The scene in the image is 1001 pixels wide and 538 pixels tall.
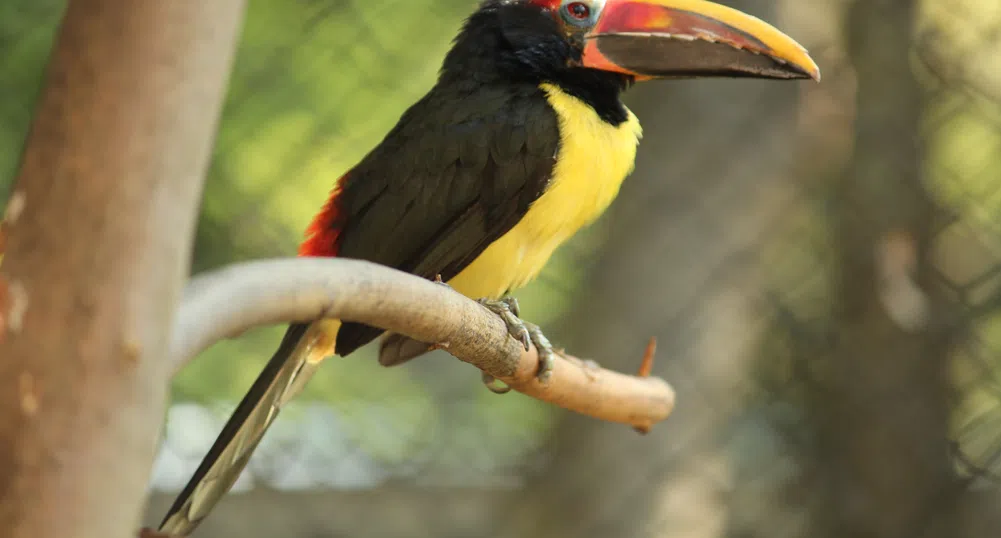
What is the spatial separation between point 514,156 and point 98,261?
1.17m

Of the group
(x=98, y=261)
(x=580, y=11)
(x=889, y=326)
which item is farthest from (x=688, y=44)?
(x=889, y=326)

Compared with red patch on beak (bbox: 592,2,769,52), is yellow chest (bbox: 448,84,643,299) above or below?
below

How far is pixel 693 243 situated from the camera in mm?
2850

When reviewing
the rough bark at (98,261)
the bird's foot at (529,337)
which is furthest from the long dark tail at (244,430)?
the rough bark at (98,261)

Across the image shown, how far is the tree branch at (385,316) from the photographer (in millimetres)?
708

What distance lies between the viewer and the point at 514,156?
1.74 meters

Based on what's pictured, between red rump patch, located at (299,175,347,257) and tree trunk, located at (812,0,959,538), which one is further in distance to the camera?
tree trunk, located at (812,0,959,538)

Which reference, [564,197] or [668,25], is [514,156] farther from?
[668,25]

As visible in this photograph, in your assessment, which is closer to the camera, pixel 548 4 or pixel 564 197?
pixel 564 197

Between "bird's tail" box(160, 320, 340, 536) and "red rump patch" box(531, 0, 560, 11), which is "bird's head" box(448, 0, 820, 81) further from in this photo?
"bird's tail" box(160, 320, 340, 536)

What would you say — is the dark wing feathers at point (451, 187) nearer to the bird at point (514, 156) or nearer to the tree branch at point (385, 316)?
the bird at point (514, 156)

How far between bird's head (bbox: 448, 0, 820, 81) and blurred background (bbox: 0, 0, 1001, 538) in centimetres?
97

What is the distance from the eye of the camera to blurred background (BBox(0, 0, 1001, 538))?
284cm

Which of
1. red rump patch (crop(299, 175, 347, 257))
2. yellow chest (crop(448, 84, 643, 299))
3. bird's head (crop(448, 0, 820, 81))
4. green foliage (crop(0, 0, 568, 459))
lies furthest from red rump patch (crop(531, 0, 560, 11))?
green foliage (crop(0, 0, 568, 459))
